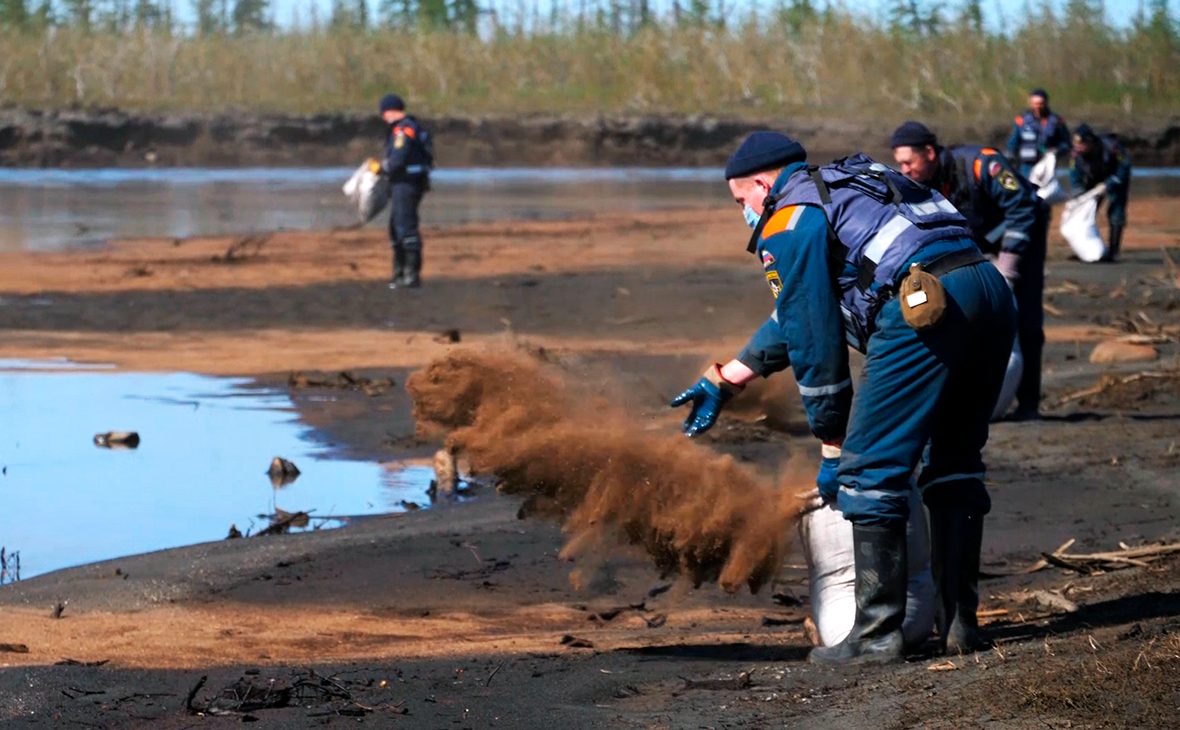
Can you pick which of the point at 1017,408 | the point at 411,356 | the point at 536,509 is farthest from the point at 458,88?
the point at 536,509

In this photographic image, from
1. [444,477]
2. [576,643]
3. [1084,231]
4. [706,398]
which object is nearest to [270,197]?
[1084,231]

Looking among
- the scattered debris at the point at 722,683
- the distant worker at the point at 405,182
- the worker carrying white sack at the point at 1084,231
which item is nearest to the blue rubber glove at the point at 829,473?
the scattered debris at the point at 722,683

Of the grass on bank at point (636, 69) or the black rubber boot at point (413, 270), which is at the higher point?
the grass on bank at point (636, 69)

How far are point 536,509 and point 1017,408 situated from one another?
211 inches

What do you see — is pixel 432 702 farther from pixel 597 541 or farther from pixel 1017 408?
pixel 1017 408

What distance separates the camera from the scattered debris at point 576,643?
20.2 ft

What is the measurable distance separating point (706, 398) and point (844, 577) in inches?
30.9

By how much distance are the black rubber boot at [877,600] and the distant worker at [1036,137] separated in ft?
58.1

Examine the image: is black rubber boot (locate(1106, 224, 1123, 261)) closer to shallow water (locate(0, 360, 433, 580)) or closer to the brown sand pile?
shallow water (locate(0, 360, 433, 580))

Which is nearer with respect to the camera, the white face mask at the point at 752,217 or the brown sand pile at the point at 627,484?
the white face mask at the point at 752,217

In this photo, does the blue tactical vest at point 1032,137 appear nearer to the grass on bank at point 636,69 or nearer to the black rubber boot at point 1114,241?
the black rubber boot at point 1114,241

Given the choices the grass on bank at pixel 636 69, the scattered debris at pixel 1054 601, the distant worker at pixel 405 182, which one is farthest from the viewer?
the grass on bank at pixel 636 69

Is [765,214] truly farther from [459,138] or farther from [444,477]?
[459,138]

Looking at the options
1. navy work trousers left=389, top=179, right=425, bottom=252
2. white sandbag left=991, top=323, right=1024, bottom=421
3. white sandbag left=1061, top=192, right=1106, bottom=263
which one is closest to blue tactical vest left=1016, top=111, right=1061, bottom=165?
white sandbag left=1061, top=192, right=1106, bottom=263
